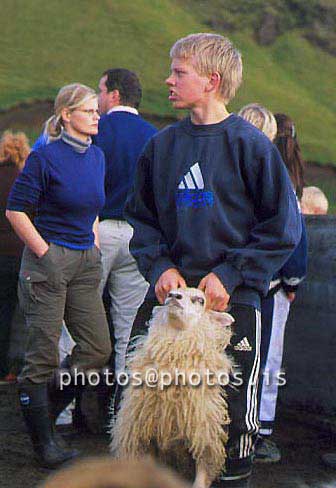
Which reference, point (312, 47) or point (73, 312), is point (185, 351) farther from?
point (312, 47)

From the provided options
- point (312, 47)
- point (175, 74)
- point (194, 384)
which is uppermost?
point (312, 47)

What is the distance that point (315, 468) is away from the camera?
602cm

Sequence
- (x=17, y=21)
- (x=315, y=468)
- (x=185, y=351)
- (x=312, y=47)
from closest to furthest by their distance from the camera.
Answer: (x=185, y=351) < (x=315, y=468) < (x=17, y=21) < (x=312, y=47)

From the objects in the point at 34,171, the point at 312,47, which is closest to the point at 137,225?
the point at 34,171

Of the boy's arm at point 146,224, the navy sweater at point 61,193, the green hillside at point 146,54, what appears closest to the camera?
the boy's arm at point 146,224

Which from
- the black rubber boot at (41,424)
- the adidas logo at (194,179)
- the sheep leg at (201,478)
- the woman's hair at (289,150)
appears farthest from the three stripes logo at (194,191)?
the woman's hair at (289,150)

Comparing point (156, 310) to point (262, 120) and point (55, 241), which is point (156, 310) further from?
point (262, 120)

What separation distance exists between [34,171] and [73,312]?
82 centimetres

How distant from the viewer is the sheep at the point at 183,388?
12.6ft

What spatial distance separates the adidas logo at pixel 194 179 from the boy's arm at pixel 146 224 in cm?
27

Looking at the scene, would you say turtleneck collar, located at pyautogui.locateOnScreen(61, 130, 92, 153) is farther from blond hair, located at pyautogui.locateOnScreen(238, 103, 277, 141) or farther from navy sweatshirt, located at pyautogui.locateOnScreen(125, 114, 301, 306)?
navy sweatshirt, located at pyautogui.locateOnScreen(125, 114, 301, 306)

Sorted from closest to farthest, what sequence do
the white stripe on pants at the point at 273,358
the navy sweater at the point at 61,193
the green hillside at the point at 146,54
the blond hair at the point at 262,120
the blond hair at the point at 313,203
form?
the navy sweater at the point at 61,193 < the blond hair at the point at 262,120 < the white stripe on pants at the point at 273,358 < the blond hair at the point at 313,203 < the green hillside at the point at 146,54

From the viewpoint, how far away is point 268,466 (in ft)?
19.7

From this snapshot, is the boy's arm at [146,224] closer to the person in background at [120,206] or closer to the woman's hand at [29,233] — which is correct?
the woman's hand at [29,233]
